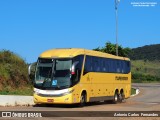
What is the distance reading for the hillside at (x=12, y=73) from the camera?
3545cm

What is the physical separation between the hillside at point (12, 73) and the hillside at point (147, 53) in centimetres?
12907

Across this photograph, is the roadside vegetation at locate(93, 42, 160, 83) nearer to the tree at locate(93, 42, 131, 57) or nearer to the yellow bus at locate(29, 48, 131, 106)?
the tree at locate(93, 42, 131, 57)

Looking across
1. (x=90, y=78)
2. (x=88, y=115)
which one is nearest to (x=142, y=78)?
(x=90, y=78)

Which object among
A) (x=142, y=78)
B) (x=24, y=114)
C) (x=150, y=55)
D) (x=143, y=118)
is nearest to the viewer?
(x=24, y=114)

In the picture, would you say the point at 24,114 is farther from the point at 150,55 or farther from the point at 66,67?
the point at 150,55

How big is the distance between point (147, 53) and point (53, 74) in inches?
6039

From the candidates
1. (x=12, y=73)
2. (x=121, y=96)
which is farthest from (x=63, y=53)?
(x=12, y=73)

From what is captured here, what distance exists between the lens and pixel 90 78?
2925 centimetres

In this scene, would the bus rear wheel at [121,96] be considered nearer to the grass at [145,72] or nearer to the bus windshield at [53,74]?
the bus windshield at [53,74]

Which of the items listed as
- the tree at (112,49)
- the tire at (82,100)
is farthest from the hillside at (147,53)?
the tire at (82,100)

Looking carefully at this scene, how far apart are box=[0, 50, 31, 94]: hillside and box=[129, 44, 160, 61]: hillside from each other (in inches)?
5082

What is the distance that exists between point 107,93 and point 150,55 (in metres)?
143

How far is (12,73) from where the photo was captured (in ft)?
122

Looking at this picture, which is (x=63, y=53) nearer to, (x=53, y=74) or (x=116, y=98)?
(x=53, y=74)
